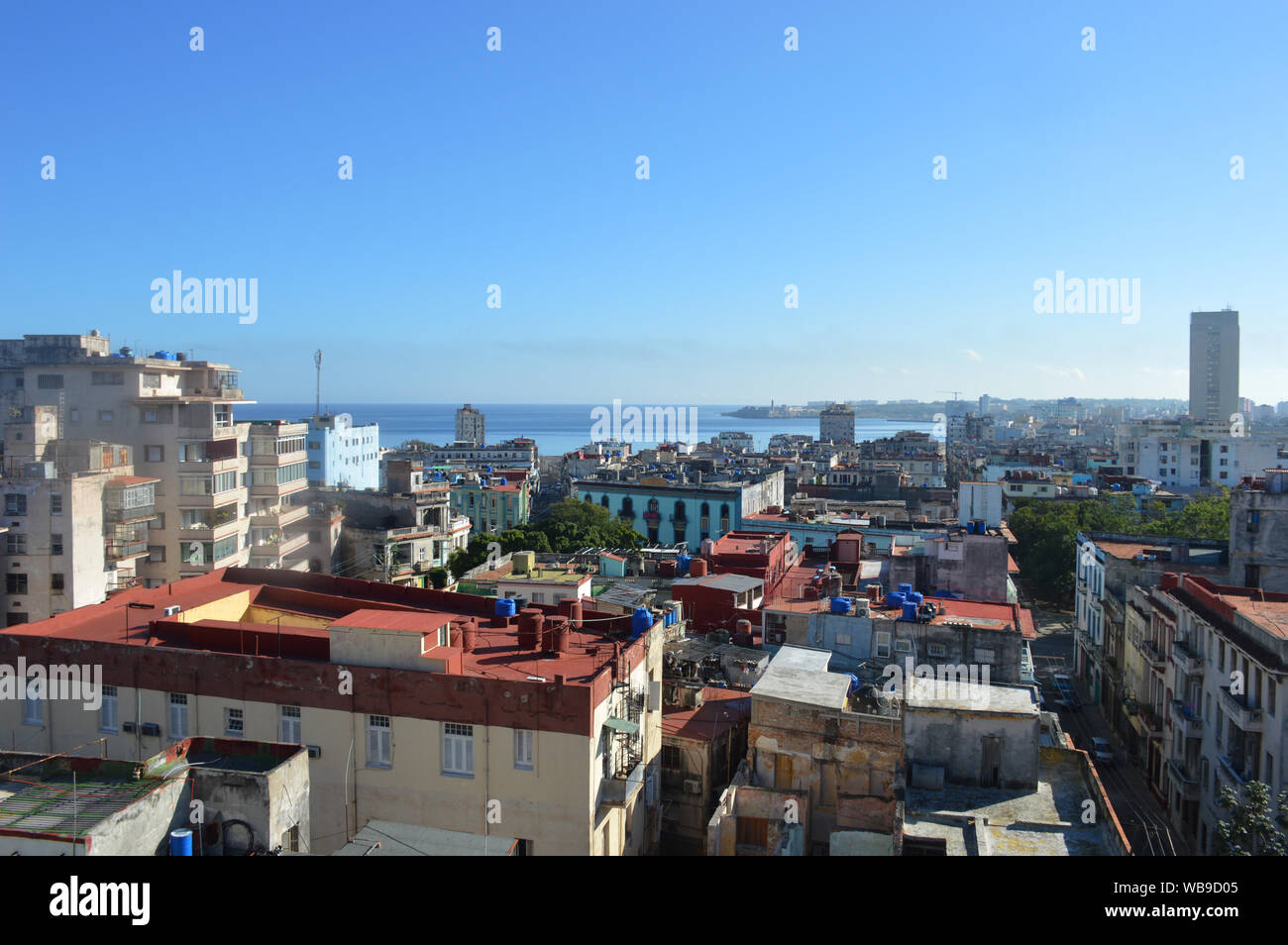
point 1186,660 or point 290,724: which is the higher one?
point 290,724

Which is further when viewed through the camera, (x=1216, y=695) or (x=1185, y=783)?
(x=1185, y=783)

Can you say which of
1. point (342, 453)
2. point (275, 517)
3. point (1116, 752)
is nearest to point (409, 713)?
point (1116, 752)

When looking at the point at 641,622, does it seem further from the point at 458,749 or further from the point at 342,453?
the point at 342,453

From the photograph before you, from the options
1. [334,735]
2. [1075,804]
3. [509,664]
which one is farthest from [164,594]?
[1075,804]

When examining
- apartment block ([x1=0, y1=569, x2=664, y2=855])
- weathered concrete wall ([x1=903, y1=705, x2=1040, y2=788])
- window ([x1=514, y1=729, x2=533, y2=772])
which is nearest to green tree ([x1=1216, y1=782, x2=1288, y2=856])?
weathered concrete wall ([x1=903, y1=705, x2=1040, y2=788])

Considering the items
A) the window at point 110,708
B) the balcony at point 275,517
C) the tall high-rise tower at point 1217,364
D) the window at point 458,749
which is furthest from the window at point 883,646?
the tall high-rise tower at point 1217,364

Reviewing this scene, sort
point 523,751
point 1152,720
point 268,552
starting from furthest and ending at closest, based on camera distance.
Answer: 1. point 268,552
2. point 1152,720
3. point 523,751
